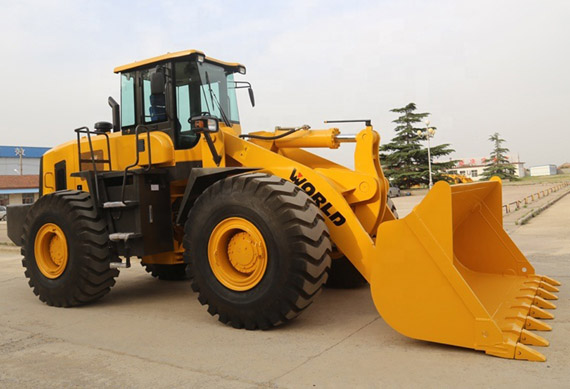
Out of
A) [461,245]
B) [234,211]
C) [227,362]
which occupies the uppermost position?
[234,211]

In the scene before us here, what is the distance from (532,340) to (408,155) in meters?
48.8

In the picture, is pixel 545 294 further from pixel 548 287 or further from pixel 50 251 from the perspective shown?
pixel 50 251

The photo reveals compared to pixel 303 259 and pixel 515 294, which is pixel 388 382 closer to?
pixel 303 259

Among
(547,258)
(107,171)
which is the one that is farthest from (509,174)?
(107,171)

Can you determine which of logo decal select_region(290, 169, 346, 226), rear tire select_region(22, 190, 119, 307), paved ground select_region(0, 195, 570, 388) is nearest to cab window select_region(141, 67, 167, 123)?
rear tire select_region(22, 190, 119, 307)

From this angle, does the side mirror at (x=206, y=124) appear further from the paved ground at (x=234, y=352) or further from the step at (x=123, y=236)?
the paved ground at (x=234, y=352)

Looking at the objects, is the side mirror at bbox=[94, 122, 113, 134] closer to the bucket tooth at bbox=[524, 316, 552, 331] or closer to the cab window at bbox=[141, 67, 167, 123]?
the cab window at bbox=[141, 67, 167, 123]

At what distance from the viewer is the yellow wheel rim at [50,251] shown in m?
6.41

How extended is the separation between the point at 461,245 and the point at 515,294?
98 centimetres

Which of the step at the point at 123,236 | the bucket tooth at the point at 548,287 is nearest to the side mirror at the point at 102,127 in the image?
the step at the point at 123,236

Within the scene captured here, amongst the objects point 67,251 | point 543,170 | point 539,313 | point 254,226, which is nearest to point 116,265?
point 67,251

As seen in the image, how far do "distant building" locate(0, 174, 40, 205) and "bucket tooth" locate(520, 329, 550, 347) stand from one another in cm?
5357

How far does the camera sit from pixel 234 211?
4.99 metres

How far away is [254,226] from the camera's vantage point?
4891mm
